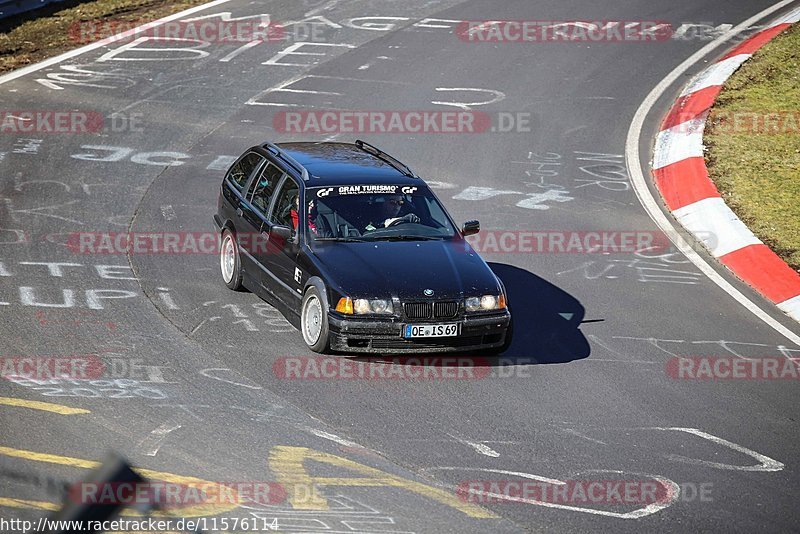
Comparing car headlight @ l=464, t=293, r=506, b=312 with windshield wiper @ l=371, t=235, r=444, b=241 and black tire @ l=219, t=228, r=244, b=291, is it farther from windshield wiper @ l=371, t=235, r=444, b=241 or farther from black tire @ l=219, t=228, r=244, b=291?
black tire @ l=219, t=228, r=244, b=291

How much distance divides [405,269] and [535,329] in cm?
163

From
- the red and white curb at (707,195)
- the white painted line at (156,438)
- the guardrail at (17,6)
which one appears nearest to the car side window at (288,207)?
the white painted line at (156,438)

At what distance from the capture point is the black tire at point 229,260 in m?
11.9

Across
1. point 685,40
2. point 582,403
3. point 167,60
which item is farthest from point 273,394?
point 685,40

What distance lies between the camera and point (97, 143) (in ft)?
56.3

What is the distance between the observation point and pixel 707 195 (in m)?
14.7

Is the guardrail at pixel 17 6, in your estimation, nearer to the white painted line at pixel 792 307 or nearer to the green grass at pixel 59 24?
the green grass at pixel 59 24

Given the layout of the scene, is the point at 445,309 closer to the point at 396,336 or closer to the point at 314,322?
the point at 396,336

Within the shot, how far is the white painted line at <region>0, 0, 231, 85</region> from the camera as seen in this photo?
20.0 metres

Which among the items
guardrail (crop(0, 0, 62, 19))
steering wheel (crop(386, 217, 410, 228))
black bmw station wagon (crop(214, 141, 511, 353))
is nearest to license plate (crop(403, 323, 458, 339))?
black bmw station wagon (crop(214, 141, 511, 353))

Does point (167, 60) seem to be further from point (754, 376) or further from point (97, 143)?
point (754, 376)

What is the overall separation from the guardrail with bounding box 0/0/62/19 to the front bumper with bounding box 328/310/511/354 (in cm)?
1553

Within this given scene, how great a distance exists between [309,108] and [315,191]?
25.0ft

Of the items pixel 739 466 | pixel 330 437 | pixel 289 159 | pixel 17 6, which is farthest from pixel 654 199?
pixel 17 6
